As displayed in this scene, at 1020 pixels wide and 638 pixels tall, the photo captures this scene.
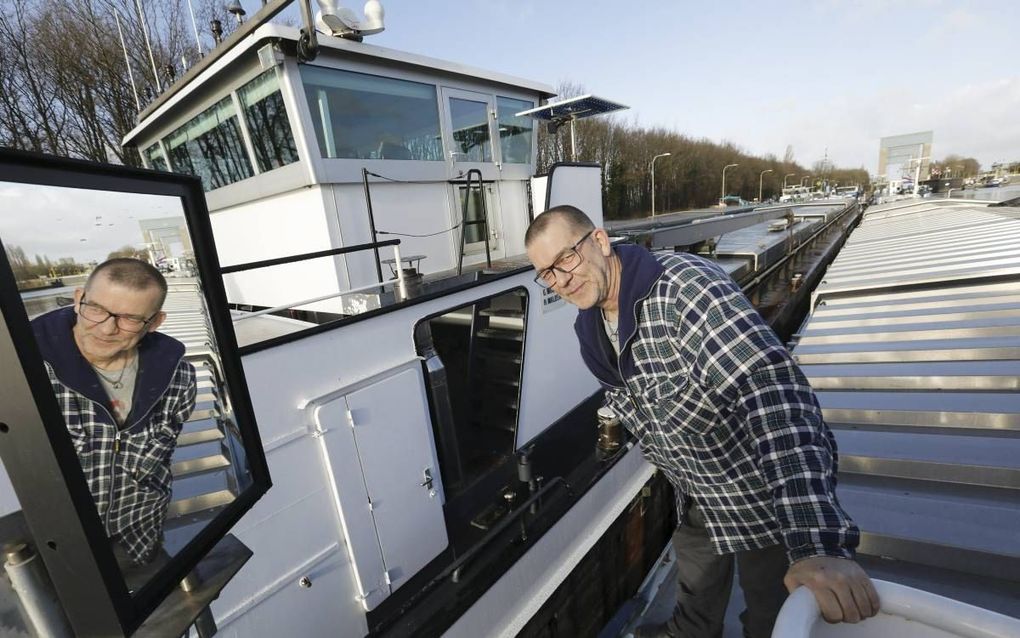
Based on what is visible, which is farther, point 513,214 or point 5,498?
point 513,214

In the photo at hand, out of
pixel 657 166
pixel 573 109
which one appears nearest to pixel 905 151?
pixel 657 166

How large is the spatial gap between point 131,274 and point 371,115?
13.2 feet

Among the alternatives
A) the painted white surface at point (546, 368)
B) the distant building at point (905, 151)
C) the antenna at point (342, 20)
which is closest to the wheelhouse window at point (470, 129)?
the antenna at point (342, 20)

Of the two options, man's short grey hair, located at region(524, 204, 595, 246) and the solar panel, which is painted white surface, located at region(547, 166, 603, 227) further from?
man's short grey hair, located at region(524, 204, 595, 246)

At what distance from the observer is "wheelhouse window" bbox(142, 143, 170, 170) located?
6.30 m

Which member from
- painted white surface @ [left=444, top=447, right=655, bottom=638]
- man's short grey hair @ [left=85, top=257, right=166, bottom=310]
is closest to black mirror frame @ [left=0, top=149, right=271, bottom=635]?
man's short grey hair @ [left=85, top=257, right=166, bottom=310]

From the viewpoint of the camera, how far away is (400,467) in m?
3.46

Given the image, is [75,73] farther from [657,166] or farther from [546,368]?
[657,166]

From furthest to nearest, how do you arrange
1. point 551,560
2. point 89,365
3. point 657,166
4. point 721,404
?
point 657,166, point 551,560, point 721,404, point 89,365

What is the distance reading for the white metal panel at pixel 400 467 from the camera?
326 cm

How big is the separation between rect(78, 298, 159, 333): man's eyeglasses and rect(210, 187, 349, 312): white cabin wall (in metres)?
3.34

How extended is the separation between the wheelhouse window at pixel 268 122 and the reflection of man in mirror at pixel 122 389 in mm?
3634

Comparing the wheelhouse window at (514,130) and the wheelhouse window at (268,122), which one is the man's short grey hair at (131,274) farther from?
the wheelhouse window at (514,130)

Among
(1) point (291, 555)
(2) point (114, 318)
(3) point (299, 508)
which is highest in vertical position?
(2) point (114, 318)
